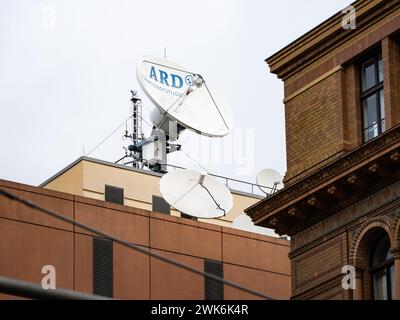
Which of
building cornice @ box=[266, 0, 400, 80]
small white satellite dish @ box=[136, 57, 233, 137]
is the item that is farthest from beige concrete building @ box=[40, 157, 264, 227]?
building cornice @ box=[266, 0, 400, 80]

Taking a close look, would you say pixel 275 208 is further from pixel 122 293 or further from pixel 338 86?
pixel 122 293

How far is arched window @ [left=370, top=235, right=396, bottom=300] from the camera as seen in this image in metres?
46.6

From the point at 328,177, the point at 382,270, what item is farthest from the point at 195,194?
the point at 382,270

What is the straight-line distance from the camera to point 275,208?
164 ft

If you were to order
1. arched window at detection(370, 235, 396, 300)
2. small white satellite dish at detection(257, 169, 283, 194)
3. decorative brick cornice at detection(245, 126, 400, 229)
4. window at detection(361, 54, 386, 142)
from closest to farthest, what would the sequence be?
decorative brick cornice at detection(245, 126, 400, 229), arched window at detection(370, 235, 396, 300), window at detection(361, 54, 386, 142), small white satellite dish at detection(257, 169, 283, 194)

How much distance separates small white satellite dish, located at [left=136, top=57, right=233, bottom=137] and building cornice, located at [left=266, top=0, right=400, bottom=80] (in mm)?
15204

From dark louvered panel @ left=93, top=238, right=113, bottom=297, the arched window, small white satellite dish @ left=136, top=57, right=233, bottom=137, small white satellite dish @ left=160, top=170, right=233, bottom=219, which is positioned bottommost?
the arched window

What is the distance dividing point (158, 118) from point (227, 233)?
19.5 feet

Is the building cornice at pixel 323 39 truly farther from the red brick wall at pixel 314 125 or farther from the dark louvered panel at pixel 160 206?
the dark louvered panel at pixel 160 206

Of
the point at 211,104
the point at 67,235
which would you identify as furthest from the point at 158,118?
the point at 67,235

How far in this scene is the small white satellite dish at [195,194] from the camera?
6250 centimetres

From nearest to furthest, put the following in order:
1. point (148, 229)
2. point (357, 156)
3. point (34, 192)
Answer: point (357, 156) < point (34, 192) < point (148, 229)

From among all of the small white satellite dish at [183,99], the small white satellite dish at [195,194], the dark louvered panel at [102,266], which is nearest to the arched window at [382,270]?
the small white satellite dish at [195,194]

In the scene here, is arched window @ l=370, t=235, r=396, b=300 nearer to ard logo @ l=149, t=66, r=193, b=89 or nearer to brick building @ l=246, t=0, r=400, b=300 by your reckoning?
brick building @ l=246, t=0, r=400, b=300
